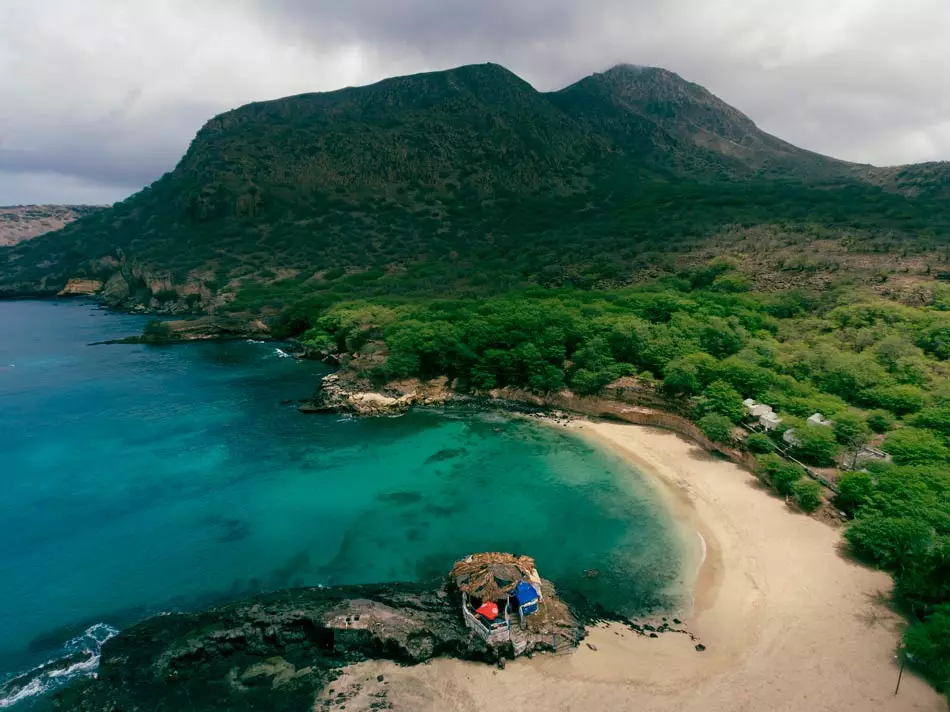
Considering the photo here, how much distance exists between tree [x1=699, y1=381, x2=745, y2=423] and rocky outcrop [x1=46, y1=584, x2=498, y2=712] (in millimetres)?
27435

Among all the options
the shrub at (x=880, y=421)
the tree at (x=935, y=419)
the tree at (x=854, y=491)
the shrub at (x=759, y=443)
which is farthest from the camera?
the shrub at (x=880, y=421)

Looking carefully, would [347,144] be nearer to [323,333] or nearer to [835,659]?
[323,333]

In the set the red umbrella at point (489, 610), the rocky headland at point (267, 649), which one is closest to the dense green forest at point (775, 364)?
the red umbrella at point (489, 610)

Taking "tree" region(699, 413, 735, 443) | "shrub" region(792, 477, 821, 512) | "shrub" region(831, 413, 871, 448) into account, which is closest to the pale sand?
"shrub" region(792, 477, 821, 512)

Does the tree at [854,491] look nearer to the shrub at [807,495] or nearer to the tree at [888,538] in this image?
the shrub at [807,495]

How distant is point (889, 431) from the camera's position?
36656 millimetres

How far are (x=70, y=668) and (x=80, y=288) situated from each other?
161520 mm

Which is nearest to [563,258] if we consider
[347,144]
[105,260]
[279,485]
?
[279,485]

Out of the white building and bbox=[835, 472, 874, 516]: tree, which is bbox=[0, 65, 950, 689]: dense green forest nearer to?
bbox=[835, 472, 874, 516]: tree

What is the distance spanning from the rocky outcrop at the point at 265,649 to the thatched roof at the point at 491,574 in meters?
1.17

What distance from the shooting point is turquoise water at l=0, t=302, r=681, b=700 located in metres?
26.8

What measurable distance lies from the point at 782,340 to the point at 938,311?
16642 millimetres

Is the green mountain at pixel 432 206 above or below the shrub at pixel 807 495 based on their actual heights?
above

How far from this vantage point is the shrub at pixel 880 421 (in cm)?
3653
